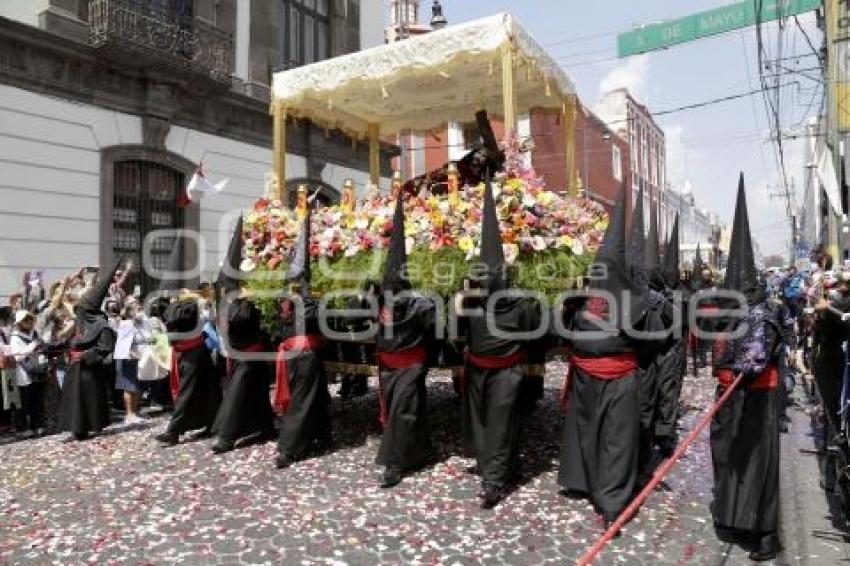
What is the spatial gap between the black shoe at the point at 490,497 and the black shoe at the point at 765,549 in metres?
1.76

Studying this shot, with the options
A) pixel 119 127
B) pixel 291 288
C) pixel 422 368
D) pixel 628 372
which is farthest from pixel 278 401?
pixel 119 127

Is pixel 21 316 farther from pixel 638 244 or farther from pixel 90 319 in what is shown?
pixel 638 244

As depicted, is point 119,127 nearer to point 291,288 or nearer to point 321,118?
point 321,118

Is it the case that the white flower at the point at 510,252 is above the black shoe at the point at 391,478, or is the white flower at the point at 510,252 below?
above

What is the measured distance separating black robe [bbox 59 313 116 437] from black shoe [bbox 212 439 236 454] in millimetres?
1782

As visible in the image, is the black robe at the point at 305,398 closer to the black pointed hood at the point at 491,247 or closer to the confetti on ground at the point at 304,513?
the confetti on ground at the point at 304,513

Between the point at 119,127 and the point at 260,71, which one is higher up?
the point at 260,71

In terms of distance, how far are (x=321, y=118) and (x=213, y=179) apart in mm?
4836

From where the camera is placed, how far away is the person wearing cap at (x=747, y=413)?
14.8 ft

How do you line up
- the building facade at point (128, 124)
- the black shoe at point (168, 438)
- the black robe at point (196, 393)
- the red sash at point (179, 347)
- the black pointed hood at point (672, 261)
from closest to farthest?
the black shoe at point (168, 438), the black robe at point (196, 393), the red sash at point (179, 347), the black pointed hood at point (672, 261), the building facade at point (128, 124)

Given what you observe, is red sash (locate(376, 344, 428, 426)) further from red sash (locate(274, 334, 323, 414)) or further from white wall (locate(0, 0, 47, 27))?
white wall (locate(0, 0, 47, 27))

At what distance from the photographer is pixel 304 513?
5168mm

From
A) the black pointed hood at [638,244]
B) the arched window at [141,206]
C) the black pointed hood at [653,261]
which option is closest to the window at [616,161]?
the arched window at [141,206]

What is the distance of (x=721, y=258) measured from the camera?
30.8 m
